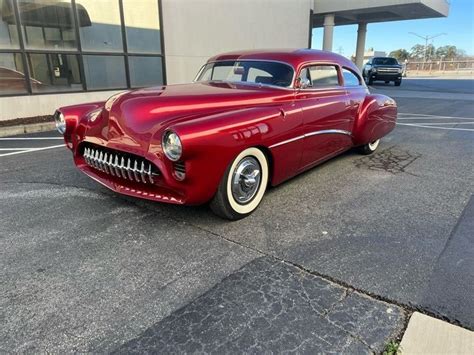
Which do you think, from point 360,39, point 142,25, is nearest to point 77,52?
point 142,25

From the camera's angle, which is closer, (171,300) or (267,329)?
(267,329)

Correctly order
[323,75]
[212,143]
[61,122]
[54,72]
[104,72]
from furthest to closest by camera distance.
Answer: [104,72] < [54,72] < [323,75] < [61,122] < [212,143]

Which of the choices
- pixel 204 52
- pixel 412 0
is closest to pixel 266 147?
pixel 204 52

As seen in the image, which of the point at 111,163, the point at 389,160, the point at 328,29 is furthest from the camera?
the point at 328,29

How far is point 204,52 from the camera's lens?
39.8 ft

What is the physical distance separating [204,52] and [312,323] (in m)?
11.3

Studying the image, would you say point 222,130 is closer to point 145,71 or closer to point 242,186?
point 242,186

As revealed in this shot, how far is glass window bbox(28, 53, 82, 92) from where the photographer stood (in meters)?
8.75

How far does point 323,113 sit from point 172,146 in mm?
2211

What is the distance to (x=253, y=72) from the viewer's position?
4.34 m

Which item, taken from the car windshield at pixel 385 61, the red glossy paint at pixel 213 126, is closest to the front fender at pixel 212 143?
the red glossy paint at pixel 213 126

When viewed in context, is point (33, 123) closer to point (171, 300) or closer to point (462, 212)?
point (171, 300)

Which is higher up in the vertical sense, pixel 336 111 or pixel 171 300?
pixel 336 111

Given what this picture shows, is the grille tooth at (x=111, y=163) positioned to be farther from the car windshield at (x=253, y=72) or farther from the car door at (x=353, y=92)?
the car door at (x=353, y=92)
